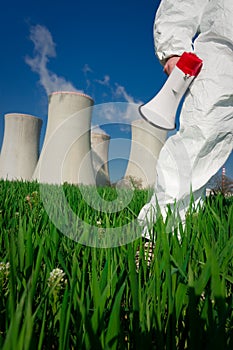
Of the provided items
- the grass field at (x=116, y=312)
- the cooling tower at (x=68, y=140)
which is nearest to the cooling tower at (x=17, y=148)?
the cooling tower at (x=68, y=140)

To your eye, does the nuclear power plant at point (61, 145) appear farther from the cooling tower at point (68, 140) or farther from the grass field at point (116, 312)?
the grass field at point (116, 312)

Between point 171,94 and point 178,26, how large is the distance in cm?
24

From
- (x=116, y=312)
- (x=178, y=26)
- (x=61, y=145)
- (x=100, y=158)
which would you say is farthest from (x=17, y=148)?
(x=116, y=312)

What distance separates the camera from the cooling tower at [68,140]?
16.6 ft

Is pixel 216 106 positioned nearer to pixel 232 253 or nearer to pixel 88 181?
pixel 232 253

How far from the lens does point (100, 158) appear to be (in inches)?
273

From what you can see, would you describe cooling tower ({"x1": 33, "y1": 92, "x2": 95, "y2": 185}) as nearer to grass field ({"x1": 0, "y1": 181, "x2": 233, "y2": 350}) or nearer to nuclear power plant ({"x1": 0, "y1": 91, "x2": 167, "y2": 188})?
nuclear power plant ({"x1": 0, "y1": 91, "x2": 167, "y2": 188})

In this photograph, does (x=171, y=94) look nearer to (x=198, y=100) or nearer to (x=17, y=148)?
(x=198, y=100)

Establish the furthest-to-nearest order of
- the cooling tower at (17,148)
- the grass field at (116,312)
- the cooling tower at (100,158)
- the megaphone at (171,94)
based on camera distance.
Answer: the cooling tower at (100,158) → the cooling tower at (17,148) → the megaphone at (171,94) → the grass field at (116,312)

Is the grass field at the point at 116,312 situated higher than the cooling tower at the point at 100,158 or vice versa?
the cooling tower at the point at 100,158

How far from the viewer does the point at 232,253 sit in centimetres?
59

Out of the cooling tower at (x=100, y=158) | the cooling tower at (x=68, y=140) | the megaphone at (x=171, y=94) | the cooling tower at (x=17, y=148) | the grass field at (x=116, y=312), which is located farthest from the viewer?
the cooling tower at (x=100, y=158)

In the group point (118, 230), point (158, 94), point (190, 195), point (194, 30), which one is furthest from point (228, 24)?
point (118, 230)

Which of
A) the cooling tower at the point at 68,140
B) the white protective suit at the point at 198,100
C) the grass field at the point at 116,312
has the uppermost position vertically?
the cooling tower at the point at 68,140
